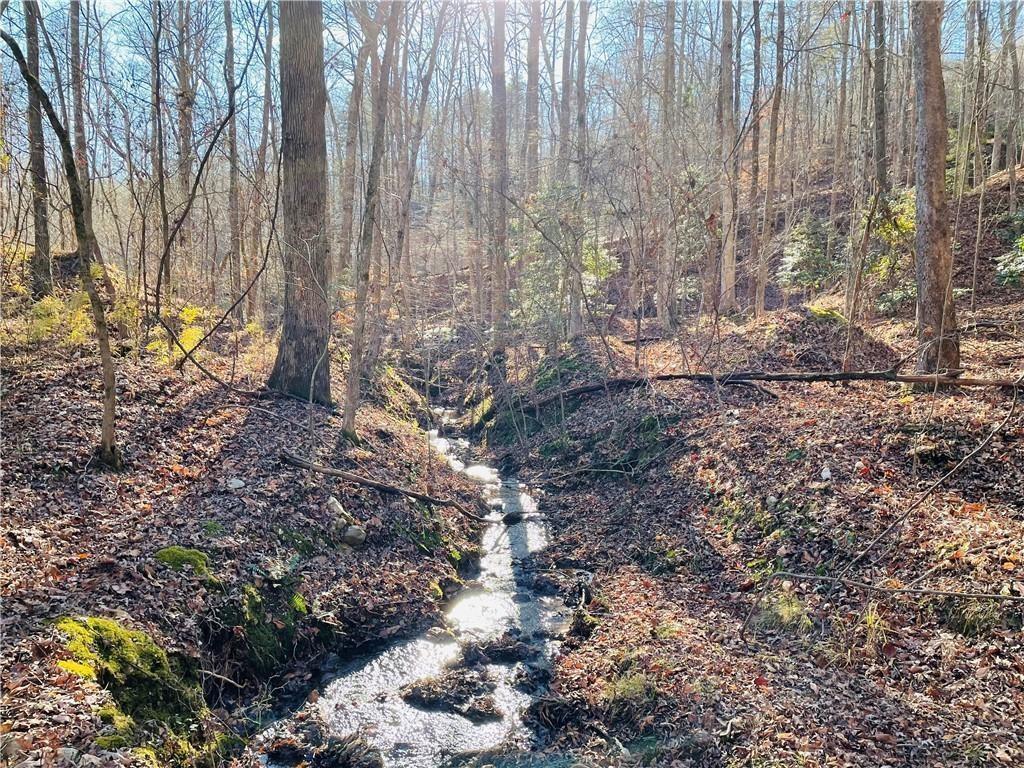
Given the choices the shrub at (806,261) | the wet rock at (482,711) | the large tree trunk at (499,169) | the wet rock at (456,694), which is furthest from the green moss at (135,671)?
the shrub at (806,261)

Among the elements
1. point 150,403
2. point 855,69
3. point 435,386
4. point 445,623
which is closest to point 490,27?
point 435,386

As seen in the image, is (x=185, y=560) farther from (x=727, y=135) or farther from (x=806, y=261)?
(x=806, y=261)

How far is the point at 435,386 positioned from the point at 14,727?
48.1 ft

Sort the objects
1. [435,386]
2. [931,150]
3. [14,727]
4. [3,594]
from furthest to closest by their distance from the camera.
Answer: [435,386], [931,150], [3,594], [14,727]

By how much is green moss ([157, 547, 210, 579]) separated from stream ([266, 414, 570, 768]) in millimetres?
1538

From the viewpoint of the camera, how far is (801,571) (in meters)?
6.03

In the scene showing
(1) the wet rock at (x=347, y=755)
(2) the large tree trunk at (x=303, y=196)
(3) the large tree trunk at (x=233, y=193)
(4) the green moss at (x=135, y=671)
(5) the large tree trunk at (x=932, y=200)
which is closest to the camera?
(4) the green moss at (x=135, y=671)

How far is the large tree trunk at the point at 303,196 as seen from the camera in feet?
28.6

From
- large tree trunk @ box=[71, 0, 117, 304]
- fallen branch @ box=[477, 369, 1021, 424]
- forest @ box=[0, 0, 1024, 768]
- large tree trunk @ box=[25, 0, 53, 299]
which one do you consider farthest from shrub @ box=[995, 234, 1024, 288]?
large tree trunk @ box=[25, 0, 53, 299]

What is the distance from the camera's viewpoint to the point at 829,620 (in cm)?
531

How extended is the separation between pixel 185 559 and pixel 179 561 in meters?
0.06

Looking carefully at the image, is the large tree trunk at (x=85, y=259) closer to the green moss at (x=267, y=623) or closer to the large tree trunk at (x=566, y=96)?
the green moss at (x=267, y=623)

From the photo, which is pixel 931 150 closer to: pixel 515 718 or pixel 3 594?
pixel 515 718

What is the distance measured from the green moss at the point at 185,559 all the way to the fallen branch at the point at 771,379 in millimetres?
7115
